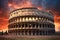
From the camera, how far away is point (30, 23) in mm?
41031

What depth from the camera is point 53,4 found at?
36000 mm

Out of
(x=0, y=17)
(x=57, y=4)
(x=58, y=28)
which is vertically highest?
(x=57, y=4)

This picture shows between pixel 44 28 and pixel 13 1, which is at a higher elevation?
pixel 13 1

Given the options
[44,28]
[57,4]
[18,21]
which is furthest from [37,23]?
[57,4]

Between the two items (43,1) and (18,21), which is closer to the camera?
(43,1)

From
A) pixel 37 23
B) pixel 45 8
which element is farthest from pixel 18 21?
pixel 45 8

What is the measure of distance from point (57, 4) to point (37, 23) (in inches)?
326

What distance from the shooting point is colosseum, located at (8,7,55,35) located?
4034 cm

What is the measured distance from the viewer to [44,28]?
134ft

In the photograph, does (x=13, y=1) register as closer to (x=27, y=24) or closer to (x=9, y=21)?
(x=27, y=24)

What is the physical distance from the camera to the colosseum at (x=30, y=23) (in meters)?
40.3

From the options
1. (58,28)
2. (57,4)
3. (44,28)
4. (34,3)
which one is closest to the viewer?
(57,4)

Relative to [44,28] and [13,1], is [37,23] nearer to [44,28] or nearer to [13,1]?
[44,28]

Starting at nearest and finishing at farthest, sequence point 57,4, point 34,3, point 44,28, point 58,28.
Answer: point 57,4 < point 34,3 < point 44,28 < point 58,28
